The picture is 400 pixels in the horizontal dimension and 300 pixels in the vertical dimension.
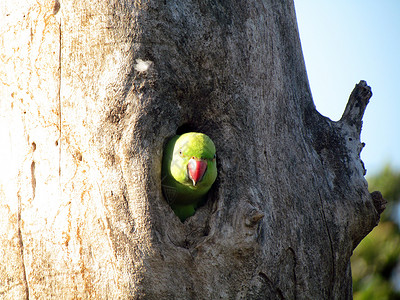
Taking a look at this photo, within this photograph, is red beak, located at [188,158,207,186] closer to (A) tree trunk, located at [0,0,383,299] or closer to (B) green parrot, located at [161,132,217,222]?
(B) green parrot, located at [161,132,217,222]

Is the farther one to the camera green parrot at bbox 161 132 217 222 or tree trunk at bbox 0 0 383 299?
green parrot at bbox 161 132 217 222

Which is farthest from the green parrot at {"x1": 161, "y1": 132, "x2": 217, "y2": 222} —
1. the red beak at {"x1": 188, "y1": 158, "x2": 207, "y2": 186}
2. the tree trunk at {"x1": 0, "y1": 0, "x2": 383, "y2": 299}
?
the tree trunk at {"x1": 0, "y1": 0, "x2": 383, "y2": 299}

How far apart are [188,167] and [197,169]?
119 millimetres

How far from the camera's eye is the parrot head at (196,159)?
3.76m

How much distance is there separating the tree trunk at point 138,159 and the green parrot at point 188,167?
0.12 meters

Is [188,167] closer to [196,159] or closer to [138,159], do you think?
[196,159]

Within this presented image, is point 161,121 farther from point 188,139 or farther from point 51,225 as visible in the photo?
point 51,225

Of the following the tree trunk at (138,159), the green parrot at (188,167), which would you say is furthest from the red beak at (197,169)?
the tree trunk at (138,159)

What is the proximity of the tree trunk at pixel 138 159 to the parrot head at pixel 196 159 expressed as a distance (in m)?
0.10

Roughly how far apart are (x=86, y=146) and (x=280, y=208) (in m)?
1.79

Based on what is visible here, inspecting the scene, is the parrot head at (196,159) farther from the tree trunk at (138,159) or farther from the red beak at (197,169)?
the tree trunk at (138,159)

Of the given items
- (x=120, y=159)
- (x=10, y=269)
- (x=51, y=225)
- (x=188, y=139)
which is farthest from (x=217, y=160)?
(x=10, y=269)

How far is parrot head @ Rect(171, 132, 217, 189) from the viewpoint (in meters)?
3.76

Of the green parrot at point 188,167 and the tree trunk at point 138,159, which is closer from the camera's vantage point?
the tree trunk at point 138,159
